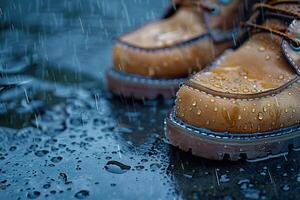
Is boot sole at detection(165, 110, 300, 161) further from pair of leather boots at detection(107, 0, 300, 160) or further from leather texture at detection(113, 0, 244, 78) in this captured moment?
leather texture at detection(113, 0, 244, 78)

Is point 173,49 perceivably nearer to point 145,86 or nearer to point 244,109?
point 145,86

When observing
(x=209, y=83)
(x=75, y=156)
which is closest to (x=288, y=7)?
(x=209, y=83)

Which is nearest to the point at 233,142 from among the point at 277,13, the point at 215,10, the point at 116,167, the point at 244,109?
the point at 244,109

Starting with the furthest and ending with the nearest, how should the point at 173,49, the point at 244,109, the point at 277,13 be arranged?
the point at 173,49 → the point at 277,13 → the point at 244,109

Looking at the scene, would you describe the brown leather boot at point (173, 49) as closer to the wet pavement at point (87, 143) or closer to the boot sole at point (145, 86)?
the boot sole at point (145, 86)

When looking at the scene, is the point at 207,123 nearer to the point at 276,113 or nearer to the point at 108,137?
the point at 276,113

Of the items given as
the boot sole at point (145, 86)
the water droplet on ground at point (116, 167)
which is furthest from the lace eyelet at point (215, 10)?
the water droplet on ground at point (116, 167)
